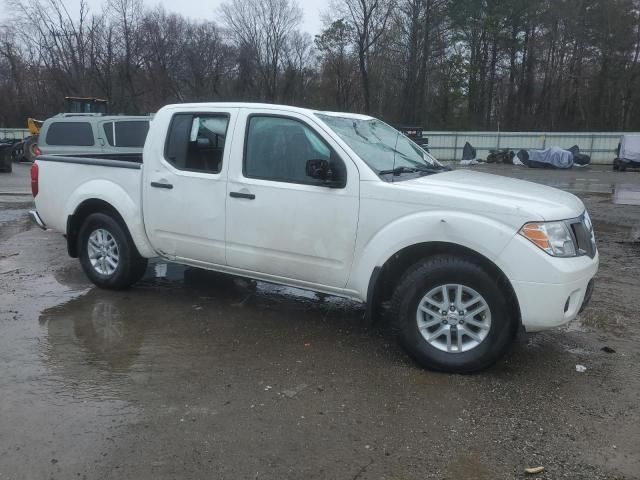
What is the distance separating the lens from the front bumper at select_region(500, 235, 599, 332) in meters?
3.67

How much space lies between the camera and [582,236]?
4031mm

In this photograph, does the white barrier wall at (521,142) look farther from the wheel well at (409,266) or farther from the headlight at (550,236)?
the headlight at (550,236)

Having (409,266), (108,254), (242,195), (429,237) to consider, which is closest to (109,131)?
(108,254)

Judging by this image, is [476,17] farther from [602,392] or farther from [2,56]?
[602,392]

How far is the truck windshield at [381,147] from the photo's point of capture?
4504 mm

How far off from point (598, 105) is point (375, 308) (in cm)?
4641

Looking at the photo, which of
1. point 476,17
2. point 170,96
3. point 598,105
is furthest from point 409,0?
point 170,96

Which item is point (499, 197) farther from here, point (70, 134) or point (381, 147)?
point (70, 134)

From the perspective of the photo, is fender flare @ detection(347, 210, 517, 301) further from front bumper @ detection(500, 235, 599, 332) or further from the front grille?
the front grille

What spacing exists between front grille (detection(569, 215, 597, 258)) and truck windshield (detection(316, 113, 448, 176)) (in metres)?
1.31

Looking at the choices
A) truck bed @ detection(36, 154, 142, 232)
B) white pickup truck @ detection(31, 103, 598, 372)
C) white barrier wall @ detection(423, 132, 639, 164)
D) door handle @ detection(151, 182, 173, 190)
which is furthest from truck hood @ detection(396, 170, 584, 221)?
white barrier wall @ detection(423, 132, 639, 164)

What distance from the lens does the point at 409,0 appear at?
45.2 metres

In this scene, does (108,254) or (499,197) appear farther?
(108,254)

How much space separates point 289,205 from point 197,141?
128 centimetres
